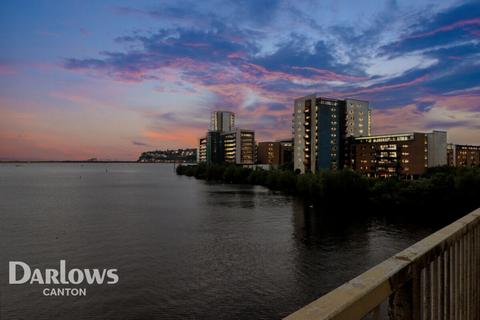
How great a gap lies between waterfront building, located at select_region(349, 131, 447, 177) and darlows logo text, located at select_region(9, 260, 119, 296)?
278 ft

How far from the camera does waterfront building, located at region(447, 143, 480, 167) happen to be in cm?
12912

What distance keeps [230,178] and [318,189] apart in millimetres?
54418

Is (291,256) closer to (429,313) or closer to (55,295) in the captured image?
(55,295)

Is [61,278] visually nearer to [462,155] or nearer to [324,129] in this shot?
[324,129]

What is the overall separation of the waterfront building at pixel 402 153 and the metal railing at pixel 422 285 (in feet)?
327

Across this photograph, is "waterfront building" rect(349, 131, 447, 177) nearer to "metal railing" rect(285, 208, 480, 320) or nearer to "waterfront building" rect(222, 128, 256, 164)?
"waterfront building" rect(222, 128, 256, 164)

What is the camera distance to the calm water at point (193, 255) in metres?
22.6

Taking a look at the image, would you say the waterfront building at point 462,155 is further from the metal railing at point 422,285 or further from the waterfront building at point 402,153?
the metal railing at point 422,285

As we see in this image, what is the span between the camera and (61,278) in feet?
86.4

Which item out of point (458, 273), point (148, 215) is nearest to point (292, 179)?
point (148, 215)

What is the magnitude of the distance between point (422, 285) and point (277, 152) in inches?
6909

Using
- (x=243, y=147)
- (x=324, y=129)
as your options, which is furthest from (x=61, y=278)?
(x=243, y=147)

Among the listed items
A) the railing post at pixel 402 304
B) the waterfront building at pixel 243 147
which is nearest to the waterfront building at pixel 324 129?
the waterfront building at pixel 243 147

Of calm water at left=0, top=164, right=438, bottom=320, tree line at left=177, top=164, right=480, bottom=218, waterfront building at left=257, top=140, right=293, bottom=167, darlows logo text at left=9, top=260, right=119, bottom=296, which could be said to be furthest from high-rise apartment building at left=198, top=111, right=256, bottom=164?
darlows logo text at left=9, top=260, right=119, bottom=296
